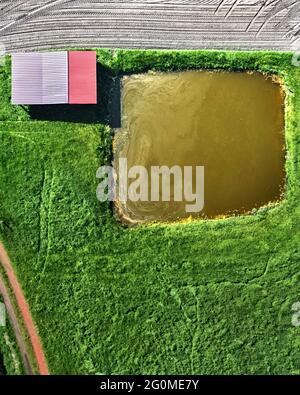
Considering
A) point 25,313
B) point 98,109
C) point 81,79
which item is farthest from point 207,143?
point 25,313

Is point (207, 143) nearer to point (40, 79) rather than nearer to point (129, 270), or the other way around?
point (129, 270)

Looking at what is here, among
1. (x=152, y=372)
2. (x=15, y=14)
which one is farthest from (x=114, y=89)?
(x=152, y=372)

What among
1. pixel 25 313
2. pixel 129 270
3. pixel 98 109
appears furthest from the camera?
pixel 98 109

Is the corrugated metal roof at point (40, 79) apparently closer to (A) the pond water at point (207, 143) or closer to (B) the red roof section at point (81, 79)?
(B) the red roof section at point (81, 79)

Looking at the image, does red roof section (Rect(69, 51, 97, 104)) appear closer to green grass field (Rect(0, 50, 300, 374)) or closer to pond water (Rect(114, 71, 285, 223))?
green grass field (Rect(0, 50, 300, 374))

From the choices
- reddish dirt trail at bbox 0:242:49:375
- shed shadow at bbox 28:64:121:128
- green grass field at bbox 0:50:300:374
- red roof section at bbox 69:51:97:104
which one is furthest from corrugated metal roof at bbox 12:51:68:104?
reddish dirt trail at bbox 0:242:49:375
